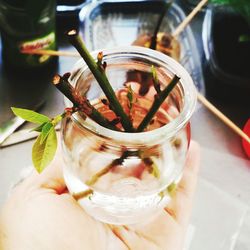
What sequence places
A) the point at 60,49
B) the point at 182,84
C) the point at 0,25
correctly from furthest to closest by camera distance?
the point at 60,49
the point at 0,25
the point at 182,84

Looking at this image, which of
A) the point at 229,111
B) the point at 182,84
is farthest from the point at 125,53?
the point at 229,111

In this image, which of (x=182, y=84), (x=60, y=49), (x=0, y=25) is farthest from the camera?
(x=60, y=49)

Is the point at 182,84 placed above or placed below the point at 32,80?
above

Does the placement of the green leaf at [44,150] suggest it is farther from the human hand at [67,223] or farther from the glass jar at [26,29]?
the glass jar at [26,29]

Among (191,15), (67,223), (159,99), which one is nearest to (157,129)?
(159,99)

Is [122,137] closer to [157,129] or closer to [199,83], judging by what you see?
[157,129]

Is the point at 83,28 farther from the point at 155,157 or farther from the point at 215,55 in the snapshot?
the point at 155,157

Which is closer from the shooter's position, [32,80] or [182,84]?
[182,84]
